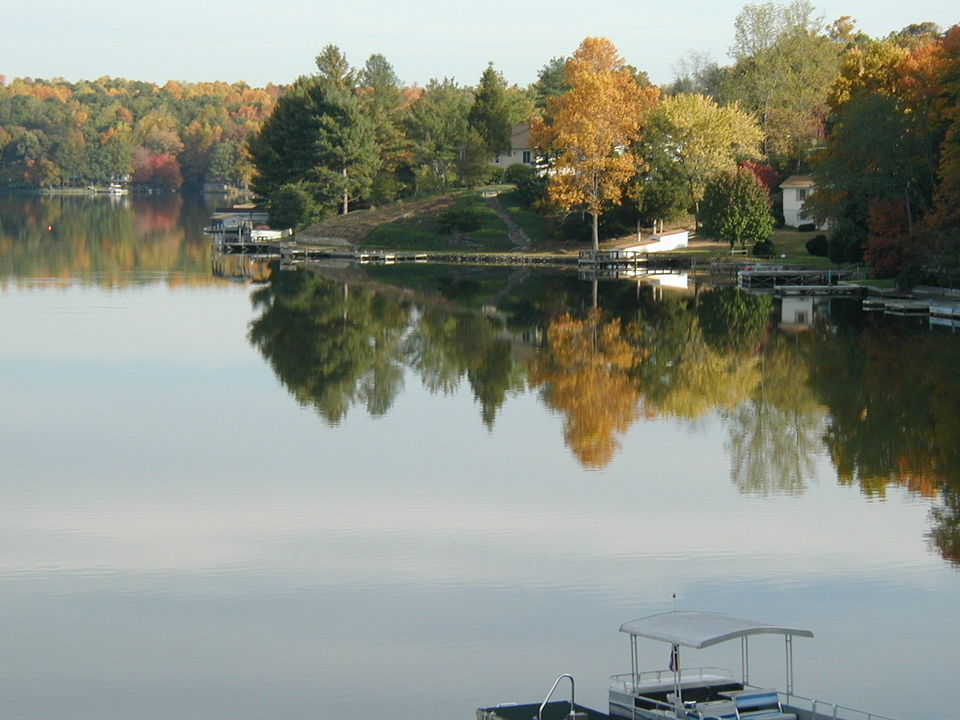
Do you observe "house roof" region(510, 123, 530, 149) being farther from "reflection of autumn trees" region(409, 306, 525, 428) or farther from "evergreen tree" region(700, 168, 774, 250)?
"reflection of autumn trees" region(409, 306, 525, 428)

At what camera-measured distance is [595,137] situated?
3575 inches

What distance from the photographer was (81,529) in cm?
2777

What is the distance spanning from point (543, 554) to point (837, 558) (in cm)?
520

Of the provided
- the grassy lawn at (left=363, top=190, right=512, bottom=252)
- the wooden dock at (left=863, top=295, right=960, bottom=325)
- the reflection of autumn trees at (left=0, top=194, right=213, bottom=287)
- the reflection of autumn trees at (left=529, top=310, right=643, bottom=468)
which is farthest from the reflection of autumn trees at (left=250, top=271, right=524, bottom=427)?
the grassy lawn at (left=363, top=190, right=512, bottom=252)

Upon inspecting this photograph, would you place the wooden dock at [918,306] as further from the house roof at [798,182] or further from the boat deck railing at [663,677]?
the boat deck railing at [663,677]

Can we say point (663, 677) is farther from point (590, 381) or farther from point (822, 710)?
point (590, 381)

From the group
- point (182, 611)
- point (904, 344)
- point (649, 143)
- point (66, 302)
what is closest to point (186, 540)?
point (182, 611)

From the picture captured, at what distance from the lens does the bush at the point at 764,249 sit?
284 ft

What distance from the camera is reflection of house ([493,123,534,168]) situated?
117m

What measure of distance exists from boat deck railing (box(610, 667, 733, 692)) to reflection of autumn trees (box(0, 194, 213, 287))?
214 feet

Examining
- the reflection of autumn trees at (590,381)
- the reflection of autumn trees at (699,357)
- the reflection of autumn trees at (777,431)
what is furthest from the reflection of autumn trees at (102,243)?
the reflection of autumn trees at (777,431)

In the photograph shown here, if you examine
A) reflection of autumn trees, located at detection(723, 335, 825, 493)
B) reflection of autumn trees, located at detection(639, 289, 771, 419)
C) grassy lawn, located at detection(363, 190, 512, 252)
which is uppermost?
grassy lawn, located at detection(363, 190, 512, 252)

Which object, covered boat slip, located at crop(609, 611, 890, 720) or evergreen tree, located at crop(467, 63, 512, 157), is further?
evergreen tree, located at crop(467, 63, 512, 157)

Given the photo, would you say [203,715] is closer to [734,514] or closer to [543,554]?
[543,554]
